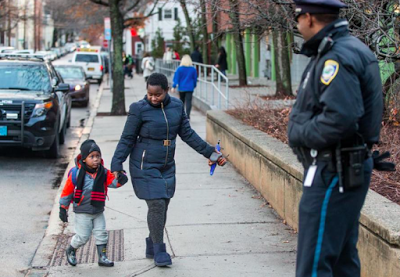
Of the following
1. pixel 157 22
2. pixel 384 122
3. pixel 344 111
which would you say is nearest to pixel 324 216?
pixel 344 111

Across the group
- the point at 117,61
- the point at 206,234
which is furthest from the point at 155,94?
the point at 117,61

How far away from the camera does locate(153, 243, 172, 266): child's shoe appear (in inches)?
216

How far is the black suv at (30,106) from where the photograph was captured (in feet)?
35.4

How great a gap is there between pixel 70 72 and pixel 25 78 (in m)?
13.0

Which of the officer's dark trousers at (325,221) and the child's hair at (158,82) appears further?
the child's hair at (158,82)

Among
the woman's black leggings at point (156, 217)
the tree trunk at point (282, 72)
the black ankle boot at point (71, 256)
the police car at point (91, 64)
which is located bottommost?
the black ankle boot at point (71, 256)

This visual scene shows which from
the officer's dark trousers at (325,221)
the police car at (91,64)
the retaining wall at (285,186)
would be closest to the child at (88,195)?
the retaining wall at (285,186)

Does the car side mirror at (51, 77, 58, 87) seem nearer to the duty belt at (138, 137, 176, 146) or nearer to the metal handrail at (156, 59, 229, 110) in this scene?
the metal handrail at (156, 59, 229, 110)

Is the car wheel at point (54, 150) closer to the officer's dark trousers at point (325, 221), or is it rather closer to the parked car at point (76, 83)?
the officer's dark trousers at point (325, 221)

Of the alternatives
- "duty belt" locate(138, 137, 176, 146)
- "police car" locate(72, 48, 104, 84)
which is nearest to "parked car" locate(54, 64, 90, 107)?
"police car" locate(72, 48, 104, 84)

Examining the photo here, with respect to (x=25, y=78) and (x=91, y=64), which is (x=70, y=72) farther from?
(x=91, y=64)

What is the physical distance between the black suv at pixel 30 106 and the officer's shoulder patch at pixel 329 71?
8.29 meters

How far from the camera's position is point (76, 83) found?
2322 cm

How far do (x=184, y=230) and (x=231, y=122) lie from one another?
15.0 ft
